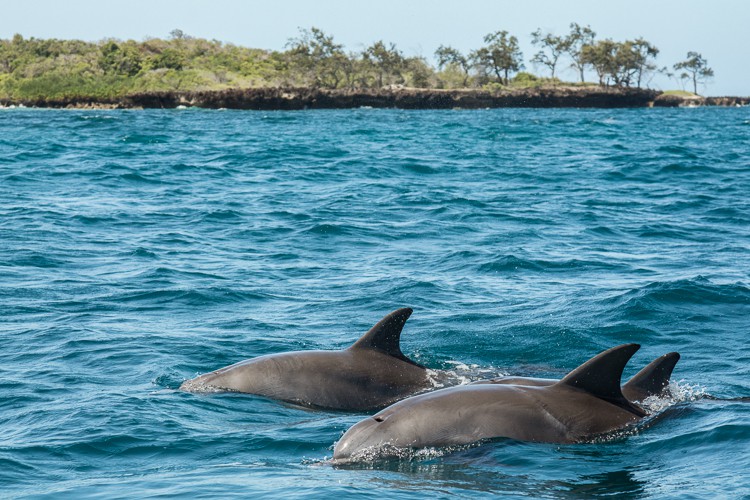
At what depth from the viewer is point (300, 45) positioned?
15162cm

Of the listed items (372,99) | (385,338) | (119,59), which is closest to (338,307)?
(385,338)

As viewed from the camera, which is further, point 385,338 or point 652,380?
point 385,338

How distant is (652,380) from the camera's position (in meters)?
9.57

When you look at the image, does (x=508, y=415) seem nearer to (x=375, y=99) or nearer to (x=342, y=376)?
(x=342, y=376)

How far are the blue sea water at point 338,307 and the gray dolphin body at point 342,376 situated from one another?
0.92 feet

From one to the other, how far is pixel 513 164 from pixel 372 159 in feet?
19.2

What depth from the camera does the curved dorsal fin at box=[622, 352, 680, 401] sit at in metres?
9.49

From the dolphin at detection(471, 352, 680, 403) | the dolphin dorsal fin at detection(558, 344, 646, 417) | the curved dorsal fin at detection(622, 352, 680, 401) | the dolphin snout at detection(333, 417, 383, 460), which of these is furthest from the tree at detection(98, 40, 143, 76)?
the dolphin dorsal fin at detection(558, 344, 646, 417)

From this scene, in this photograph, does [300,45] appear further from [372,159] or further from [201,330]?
[201,330]

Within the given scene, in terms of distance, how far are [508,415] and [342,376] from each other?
2572 millimetres

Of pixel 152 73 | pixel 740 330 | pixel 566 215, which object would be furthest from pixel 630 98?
pixel 740 330

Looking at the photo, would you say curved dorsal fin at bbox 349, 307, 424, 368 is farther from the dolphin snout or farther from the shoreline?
the shoreline

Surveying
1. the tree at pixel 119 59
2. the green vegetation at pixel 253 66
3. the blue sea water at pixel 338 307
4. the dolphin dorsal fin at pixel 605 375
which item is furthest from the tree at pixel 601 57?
the dolphin dorsal fin at pixel 605 375

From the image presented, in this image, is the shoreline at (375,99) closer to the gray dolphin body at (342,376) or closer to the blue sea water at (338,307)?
the blue sea water at (338,307)
